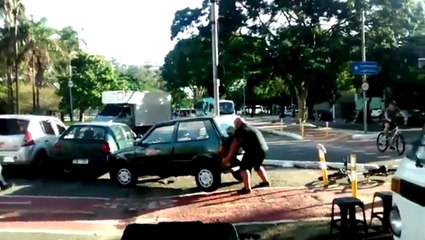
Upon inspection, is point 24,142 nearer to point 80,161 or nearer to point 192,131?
point 80,161

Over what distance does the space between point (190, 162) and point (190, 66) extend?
1373 inches

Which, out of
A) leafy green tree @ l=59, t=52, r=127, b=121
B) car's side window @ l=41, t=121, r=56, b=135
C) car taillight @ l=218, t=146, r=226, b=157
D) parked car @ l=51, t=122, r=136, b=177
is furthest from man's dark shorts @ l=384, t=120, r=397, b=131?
leafy green tree @ l=59, t=52, r=127, b=121

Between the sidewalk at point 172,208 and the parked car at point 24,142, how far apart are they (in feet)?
8.70

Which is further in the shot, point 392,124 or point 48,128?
point 392,124

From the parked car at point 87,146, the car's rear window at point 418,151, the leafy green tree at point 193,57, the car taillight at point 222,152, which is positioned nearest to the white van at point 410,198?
the car's rear window at point 418,151

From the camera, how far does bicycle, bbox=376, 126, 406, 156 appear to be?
65.0 feet

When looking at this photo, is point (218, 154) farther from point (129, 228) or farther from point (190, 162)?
point (129, 228)

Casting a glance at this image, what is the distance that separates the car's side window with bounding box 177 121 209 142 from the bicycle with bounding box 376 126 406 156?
929cm

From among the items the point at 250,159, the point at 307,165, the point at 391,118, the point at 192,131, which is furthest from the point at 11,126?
the point at 391,118

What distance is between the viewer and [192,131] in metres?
13.0

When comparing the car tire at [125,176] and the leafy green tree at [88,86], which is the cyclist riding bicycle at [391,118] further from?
the leafy green tree at [88,86]

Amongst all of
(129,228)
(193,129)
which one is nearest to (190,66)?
(193,129)

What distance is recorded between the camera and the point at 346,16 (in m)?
39.2

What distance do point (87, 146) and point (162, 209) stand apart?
4.54 meters
